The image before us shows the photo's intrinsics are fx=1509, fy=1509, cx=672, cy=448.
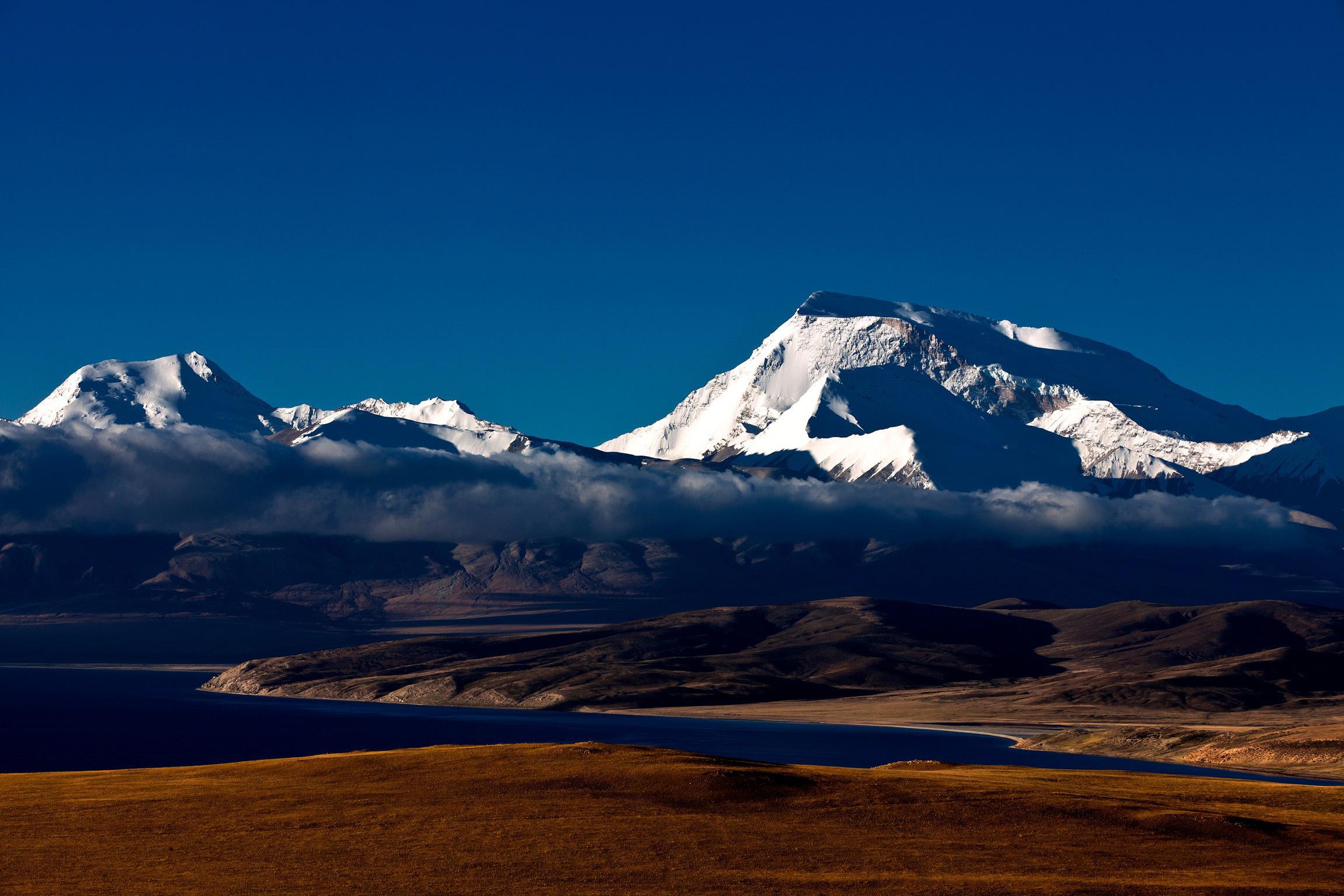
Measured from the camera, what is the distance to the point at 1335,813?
323 feet

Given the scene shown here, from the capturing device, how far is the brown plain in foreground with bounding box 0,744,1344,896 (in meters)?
71.0

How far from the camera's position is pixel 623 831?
81125 mm

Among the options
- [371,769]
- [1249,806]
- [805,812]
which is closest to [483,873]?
[805,812]

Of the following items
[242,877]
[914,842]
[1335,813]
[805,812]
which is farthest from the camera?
[1335,813]

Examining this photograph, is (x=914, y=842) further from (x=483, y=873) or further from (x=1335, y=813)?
(x=1335, y=813)

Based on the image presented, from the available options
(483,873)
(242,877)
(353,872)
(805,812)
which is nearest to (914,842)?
(805,812)

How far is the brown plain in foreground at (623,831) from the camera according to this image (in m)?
71.0

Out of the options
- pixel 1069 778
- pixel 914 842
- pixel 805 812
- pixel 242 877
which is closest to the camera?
pixel 242 877

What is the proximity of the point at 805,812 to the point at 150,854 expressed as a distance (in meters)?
36.1

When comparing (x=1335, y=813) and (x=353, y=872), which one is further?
(x=1335, y=813)

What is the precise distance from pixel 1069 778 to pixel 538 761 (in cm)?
4376

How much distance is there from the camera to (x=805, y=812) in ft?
289

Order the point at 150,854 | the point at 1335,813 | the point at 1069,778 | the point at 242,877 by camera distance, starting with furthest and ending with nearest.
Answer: the point at 1069,778
the point at 1335,813
the point at 150,854
the point at 242,877

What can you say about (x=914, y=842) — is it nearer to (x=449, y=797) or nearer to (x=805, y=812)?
(x=805, y=812)
